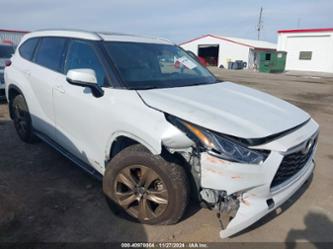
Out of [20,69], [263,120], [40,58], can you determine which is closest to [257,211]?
[263,120]

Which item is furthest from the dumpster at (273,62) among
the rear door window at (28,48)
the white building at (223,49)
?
the rear door window at (28,48)

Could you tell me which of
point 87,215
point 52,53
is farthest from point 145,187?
point 52,53

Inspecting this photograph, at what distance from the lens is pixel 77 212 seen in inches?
123

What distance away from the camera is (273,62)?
101 feet

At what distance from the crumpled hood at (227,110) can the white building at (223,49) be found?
1488 inches

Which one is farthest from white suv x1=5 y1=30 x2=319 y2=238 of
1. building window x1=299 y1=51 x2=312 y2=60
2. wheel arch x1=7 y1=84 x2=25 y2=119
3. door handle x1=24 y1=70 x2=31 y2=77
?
building window x1=299 y1=51 x2=312 y2=60

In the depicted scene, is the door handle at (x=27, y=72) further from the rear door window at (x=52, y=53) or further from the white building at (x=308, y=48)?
the white building at (x=308, y=48)

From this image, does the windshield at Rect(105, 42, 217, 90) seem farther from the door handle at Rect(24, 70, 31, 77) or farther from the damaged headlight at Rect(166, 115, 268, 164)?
the door handle at Rect(24, 70, 31, 77)

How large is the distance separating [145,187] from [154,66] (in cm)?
152

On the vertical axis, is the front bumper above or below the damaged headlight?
below

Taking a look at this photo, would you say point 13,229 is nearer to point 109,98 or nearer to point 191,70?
point 109,98

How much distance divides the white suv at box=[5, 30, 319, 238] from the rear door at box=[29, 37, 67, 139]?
24 millimetres

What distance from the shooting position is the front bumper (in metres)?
2.33

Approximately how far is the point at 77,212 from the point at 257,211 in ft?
5.98
